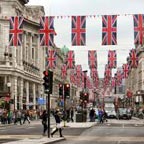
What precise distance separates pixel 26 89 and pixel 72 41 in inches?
2189

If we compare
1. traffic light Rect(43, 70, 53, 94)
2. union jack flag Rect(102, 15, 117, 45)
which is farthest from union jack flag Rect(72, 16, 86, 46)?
traffic light Rect(43, 70, 53, 94)

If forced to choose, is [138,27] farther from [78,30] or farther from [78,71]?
[78,71]

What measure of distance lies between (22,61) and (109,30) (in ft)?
171

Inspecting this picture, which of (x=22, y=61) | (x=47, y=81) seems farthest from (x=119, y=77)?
(x=47, y=81)

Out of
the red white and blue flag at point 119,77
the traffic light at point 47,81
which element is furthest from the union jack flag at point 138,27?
the red white and blue flag at point 119,77

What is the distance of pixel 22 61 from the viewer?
91.1 m

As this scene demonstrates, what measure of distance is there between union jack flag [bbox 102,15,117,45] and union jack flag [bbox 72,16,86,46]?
151 centimetres

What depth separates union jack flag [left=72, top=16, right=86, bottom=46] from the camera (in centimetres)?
4050

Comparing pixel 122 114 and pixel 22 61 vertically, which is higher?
pixel 22 61

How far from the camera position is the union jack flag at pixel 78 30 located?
40500mm

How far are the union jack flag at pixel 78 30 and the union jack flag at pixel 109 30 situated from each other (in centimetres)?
151

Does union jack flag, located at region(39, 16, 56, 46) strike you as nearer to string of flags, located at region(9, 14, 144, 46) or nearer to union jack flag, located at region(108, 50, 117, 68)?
string of flags, located at region(9, 14, 144, 46)

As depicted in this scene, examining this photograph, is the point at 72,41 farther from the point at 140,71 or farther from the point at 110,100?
the point at 140,71

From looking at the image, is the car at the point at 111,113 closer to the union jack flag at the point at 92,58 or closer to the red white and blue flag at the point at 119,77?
the red white and blue flag at the point at 119,77
